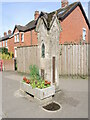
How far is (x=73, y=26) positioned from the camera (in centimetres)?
1537

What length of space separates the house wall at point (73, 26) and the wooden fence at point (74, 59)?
370 centimetres

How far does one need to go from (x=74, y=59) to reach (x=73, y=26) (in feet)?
23.2

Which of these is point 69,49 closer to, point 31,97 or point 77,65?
point 77,65

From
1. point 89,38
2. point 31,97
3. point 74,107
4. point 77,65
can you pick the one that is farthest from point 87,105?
point 89,38

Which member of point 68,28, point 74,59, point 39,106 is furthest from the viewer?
point 68,28

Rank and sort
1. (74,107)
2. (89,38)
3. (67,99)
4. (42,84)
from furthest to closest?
(89,38), (67,99), (42,84), (74,107)

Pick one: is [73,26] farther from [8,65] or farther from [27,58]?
[8,65]

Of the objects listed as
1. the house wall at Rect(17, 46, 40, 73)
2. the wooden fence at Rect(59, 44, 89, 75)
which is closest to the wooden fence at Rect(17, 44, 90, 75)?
the wooden fence at Rect(59, 44, 89, 75)

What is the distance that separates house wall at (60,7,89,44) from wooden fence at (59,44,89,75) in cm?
370

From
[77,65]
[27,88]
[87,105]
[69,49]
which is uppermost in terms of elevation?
[69,49]

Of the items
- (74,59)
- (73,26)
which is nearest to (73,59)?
(74,59)

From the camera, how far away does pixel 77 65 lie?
33.0ft

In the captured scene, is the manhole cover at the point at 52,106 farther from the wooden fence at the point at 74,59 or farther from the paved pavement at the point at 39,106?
the wooden fence at the point at 74,59

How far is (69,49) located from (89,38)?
11.2m
